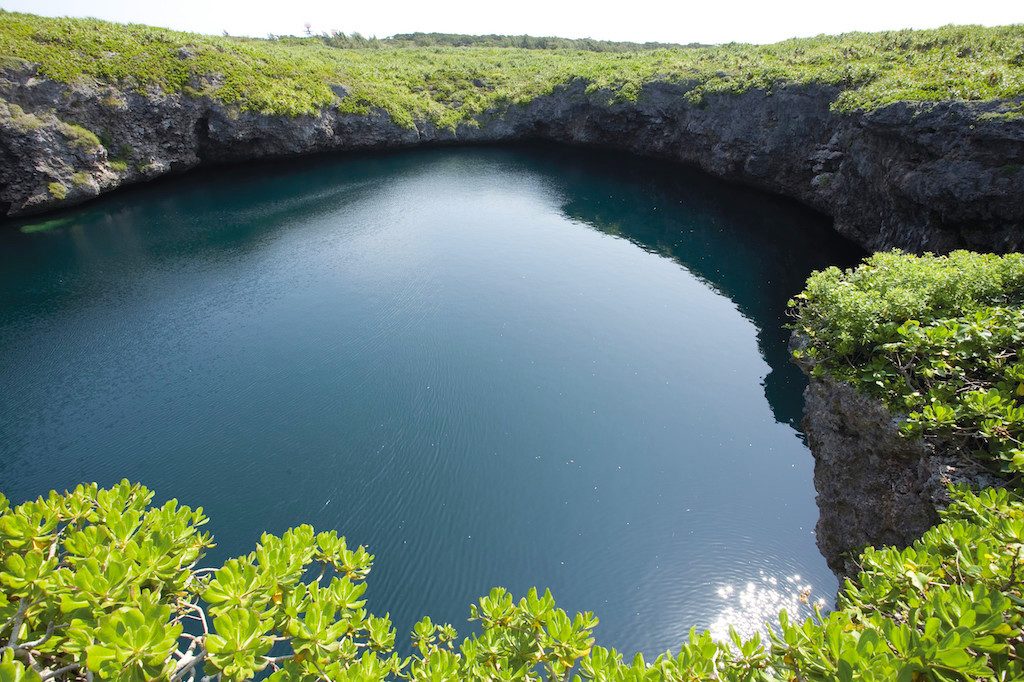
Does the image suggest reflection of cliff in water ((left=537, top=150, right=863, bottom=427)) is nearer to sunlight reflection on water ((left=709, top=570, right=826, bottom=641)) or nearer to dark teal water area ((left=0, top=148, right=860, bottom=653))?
dark teal water area ((left=0, top=148, right=860, bottom=653))

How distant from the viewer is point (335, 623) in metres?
3.53

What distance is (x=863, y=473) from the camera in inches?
313

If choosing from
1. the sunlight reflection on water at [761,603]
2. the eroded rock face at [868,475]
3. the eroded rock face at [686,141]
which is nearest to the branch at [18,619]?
the sunlight reflection on water at [761,603]

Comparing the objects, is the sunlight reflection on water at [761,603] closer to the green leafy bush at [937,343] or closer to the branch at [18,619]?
the green leafy bush at [937,343]

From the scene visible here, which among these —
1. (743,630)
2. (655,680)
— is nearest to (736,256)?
(743,630)

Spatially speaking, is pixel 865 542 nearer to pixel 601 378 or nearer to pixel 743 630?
pixel 743 630

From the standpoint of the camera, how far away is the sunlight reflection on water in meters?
8.04

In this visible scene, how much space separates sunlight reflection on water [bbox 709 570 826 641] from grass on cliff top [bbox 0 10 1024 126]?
17.3m

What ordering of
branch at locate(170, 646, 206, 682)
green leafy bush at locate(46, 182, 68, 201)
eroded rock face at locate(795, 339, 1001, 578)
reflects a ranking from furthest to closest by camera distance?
1. green leafy bush at locate(46, 182, 68, 201)
2. eroded rock face at locate(795, 339, 1001, 578)
3. branch at locate(170, 646, 206, 682)

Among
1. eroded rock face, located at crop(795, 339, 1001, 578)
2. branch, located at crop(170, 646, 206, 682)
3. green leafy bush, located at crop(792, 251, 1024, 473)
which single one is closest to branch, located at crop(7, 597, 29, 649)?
branch, located at crop(170, 646, 206, 682)

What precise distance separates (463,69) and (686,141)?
22.1m

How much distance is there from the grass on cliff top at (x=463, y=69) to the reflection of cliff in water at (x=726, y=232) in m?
5.34

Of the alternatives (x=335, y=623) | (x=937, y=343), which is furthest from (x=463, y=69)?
(x=335, y=623)

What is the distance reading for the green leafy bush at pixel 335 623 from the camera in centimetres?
277
